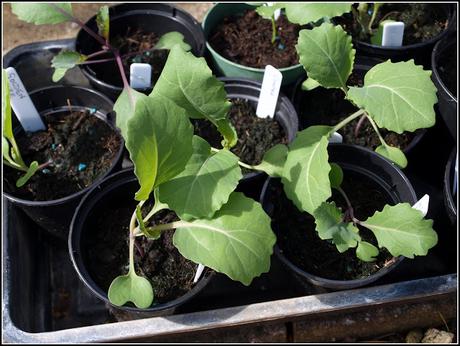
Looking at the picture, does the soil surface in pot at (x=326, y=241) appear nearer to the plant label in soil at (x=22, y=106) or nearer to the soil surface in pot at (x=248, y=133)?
the soil surface in pot at (x=248, y=133)

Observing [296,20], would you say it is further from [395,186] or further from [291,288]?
[291,288]

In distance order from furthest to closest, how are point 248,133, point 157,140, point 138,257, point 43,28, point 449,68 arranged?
point 43,28, point 449,68, point 248,133, point 138,257, point 157,140

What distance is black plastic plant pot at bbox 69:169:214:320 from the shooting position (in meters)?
1.16

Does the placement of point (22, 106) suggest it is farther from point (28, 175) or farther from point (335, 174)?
point (335, 174)

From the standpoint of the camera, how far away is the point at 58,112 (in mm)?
1511

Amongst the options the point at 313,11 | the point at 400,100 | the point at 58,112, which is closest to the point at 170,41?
the point at 58,112

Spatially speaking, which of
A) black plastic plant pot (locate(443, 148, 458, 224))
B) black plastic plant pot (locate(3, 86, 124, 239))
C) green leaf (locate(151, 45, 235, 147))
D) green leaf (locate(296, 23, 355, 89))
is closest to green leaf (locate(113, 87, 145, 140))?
black plastic plant pot (locate(3, 86, 124, 239))

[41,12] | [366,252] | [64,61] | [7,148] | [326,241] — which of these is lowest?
[326,241]

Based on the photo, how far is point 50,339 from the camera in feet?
3.92

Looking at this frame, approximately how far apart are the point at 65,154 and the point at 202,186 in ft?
1.95

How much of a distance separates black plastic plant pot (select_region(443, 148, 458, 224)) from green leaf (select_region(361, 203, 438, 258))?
0.77 feet

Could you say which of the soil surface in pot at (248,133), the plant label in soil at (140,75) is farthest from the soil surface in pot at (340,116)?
the plant label in soil at (140,75)

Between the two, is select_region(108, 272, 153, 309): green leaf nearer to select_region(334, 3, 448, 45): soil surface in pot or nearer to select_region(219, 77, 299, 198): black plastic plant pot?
select_region(219, 77, 299, 198): black plastic plant pot

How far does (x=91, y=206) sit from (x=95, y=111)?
34cm
